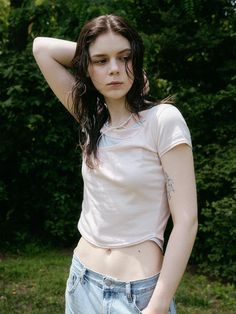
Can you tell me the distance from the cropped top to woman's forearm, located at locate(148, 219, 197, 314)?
96 millimetres

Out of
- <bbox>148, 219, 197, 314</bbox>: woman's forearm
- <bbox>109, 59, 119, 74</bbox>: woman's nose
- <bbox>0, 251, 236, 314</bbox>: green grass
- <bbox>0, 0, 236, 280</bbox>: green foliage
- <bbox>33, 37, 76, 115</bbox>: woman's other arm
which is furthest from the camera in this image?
<bbox>0, 0, 236, 280</bbox>: green foliage

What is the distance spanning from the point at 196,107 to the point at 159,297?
403 cm

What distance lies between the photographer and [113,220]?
1453 mm

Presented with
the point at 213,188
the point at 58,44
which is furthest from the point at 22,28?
the point at 58,44

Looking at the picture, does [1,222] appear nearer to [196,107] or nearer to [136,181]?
[196,107]

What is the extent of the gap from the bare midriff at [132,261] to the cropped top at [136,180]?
0.8 inches

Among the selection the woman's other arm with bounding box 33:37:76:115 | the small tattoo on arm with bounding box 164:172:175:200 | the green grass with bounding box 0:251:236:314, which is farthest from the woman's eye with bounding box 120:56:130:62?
the green grass with bounding box 0:251:236:314

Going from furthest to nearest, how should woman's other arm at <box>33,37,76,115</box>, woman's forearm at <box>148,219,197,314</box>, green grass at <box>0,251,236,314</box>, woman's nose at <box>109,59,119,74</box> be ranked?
green grass at <box>0,251,236,314</box> → woman's other arm at <box>33,37,76,115</box> → woman's nose at <box>109,59,119,74</box> → woman's forearm at <box>148,219,197,314</box>

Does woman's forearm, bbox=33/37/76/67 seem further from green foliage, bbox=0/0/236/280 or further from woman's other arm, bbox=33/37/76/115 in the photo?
green foliage, bbox=0/0/236/280

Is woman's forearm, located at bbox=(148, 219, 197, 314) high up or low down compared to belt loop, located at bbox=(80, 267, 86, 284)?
up

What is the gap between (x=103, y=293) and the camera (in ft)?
4.74

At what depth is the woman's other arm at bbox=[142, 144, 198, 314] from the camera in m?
1.34

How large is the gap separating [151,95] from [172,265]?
3557 mm

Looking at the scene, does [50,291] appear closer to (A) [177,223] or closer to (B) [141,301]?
(B) [141,301]
